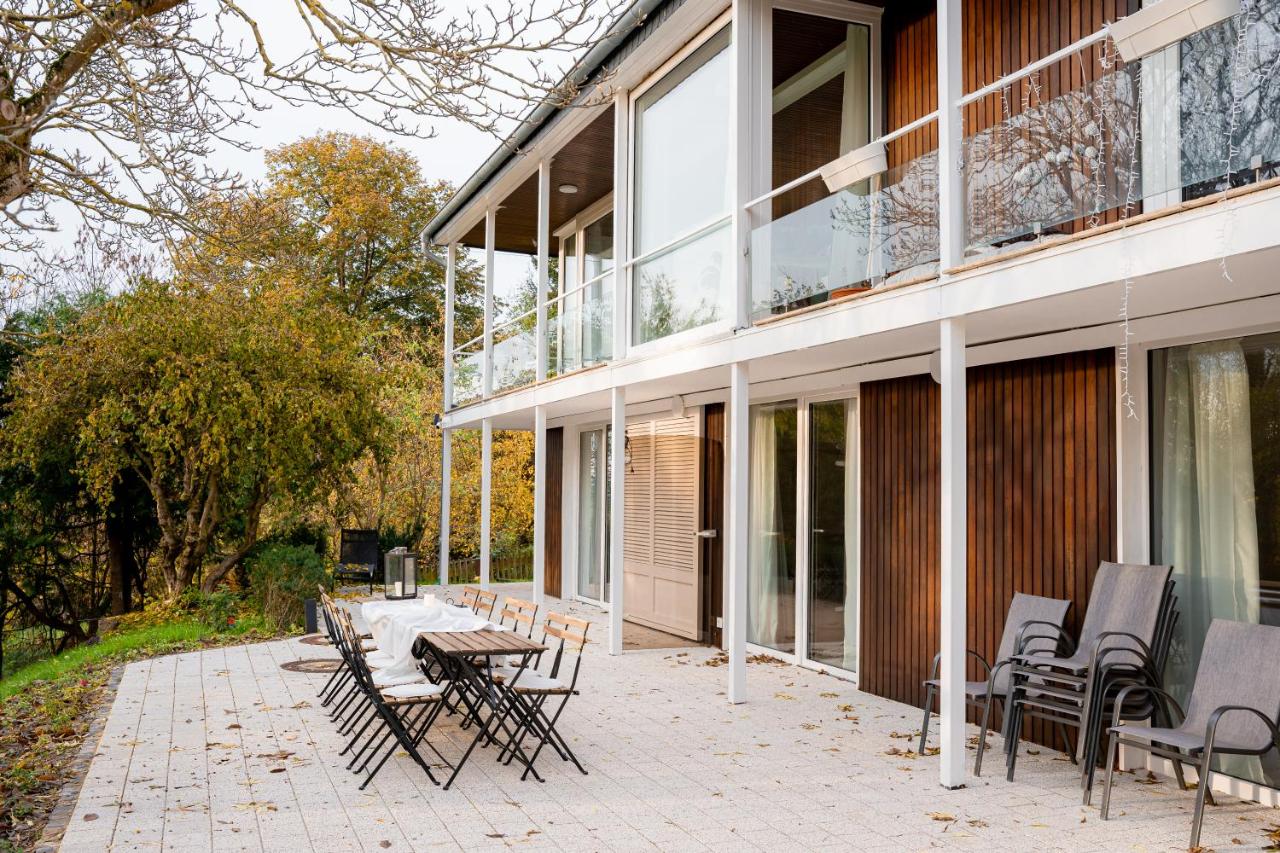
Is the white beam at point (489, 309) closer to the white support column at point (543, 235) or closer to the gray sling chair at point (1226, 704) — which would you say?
the white support column at point (543, 235)

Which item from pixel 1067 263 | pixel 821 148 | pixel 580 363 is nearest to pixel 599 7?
pixel 1067 263

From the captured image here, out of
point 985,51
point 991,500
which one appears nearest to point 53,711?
point 991,500

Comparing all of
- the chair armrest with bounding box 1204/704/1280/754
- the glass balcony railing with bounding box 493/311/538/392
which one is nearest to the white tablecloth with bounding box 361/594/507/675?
the chair armrest with bounding box 1204/704/1280/754

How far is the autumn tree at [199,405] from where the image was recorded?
41.6 ft

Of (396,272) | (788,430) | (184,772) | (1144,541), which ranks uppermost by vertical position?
(396,272)

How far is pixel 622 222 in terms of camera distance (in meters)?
10.1

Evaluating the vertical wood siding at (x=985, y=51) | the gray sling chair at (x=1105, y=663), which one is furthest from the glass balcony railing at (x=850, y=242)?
the gray sling chair at (x=1105, y=663)

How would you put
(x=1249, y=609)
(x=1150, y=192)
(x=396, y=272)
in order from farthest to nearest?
(x=396, y=272) → (x=1249, y=609) → (x=1150, y=192)

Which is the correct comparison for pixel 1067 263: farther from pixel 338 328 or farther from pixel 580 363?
pixel 338 328

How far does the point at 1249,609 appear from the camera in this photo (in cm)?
544

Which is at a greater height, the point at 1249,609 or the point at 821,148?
the point at 821,148

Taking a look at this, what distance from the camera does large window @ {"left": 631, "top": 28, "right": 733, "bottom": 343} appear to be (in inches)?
334

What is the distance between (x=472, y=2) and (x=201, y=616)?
30.8 feet

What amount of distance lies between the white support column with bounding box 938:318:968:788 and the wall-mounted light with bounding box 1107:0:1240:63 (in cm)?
153
